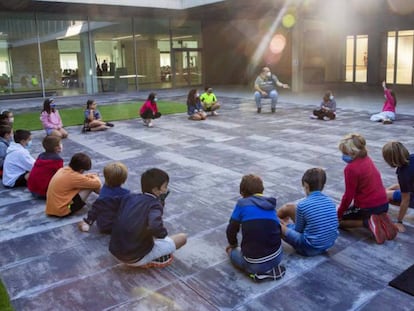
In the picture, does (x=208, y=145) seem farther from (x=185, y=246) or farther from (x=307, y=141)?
(x=185, y=246)

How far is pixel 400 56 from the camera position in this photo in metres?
21.5

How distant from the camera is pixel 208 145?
29.8 ft

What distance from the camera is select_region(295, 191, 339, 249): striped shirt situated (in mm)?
3795

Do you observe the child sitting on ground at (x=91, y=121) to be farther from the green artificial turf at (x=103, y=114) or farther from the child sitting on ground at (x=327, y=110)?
the child sitting on ground at (x=327, y=110)

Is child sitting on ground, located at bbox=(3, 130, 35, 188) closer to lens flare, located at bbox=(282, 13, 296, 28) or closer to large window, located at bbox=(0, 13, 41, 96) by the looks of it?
lens flare, located at bbox=(282, 13, 296, 28)

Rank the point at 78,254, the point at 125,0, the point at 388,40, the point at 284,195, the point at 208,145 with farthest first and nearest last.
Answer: the point at 388,40 < the point at 125,0 < the point at 208,145 < the point at 284,195 < the point at 78,254

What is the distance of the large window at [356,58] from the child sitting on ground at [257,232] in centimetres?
2200

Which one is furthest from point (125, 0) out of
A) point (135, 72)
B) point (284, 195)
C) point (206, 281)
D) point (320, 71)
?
point (206, 281)

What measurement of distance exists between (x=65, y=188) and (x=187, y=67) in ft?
69.7

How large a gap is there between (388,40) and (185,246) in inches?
835

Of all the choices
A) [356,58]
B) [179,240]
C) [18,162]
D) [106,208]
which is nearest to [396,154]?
[179,240]

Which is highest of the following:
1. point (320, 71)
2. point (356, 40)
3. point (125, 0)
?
point (125, 0)

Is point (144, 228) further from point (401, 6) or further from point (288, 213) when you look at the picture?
point (401, 6)

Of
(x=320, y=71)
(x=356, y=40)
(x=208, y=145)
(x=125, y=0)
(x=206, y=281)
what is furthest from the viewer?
(x=320, y=71)
